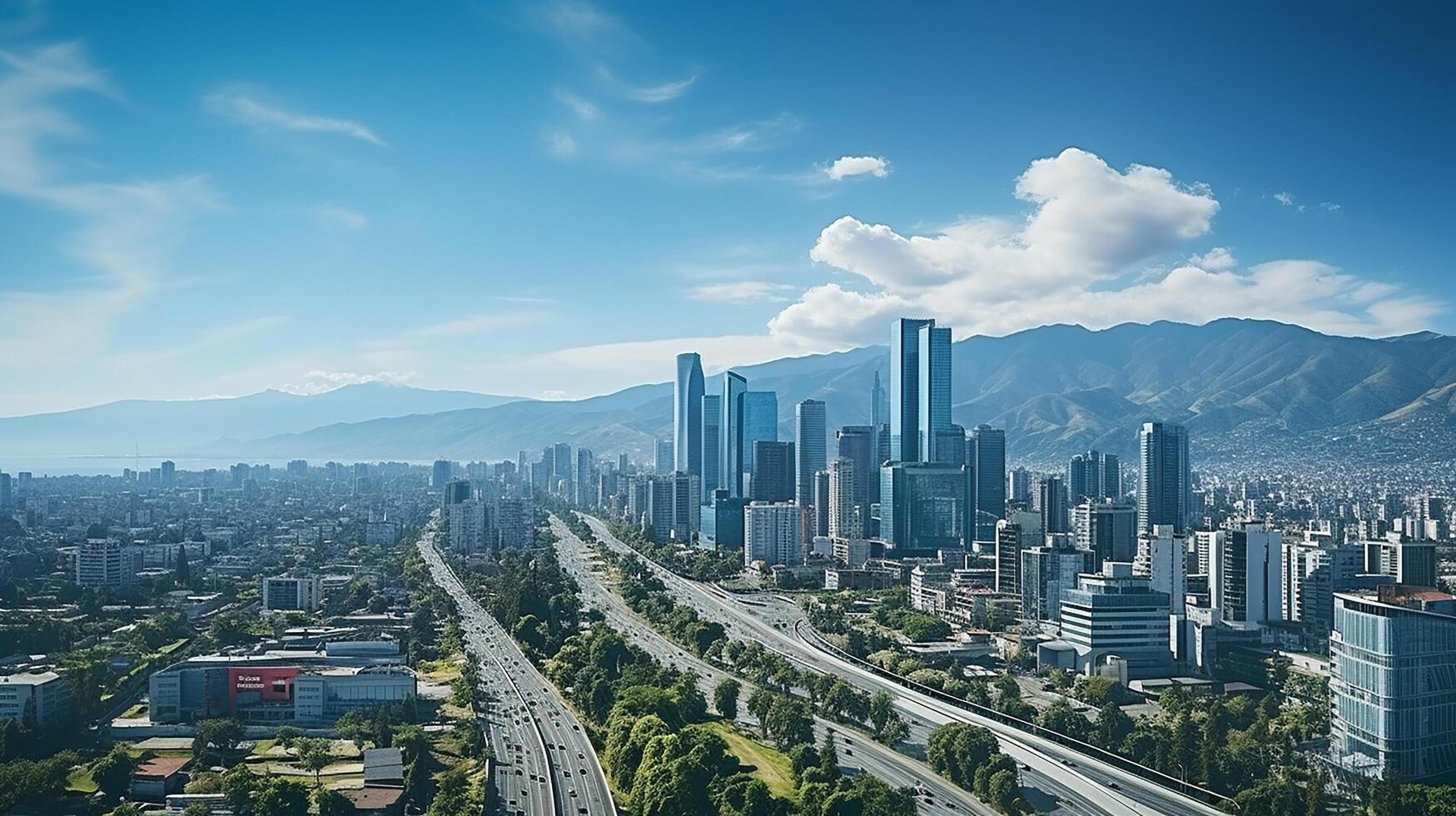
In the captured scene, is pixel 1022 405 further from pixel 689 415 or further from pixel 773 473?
pixel 773 473

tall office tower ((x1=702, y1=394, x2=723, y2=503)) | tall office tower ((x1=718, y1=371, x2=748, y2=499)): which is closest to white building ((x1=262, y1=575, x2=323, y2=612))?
tall office tower ((x1=718, y1=371, x2=748, y2=499))

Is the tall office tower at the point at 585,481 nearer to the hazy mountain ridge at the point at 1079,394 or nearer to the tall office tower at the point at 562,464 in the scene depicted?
the tall office tower at the point at 562,464

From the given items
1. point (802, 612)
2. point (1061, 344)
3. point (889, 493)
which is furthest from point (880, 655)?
point (1061, 344)

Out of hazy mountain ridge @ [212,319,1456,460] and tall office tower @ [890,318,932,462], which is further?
hazy mountain ridge @ [212,319,1456,460]

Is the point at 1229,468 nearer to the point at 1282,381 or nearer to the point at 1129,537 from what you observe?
the point at 1282,381

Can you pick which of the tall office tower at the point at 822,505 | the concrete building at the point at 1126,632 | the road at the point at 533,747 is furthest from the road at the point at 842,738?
the tall office tower at the point at 822,505

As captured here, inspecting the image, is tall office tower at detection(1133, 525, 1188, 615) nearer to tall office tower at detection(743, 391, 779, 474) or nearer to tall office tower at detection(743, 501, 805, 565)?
tall office tower at detection(743, 501, 805, 565)

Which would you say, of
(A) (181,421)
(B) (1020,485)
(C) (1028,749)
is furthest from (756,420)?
(A) (181,421)
